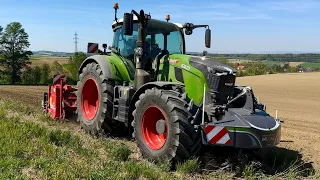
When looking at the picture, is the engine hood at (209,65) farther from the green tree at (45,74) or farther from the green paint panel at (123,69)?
the green tree at (45,74)

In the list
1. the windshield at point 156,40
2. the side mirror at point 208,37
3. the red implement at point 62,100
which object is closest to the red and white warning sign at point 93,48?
the red implement at point 62,100

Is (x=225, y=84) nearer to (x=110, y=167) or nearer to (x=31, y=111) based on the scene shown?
(x=110, y=167)

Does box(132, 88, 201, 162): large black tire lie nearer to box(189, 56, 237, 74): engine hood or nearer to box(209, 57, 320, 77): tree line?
box(189, 56, 237, 74): engine hood

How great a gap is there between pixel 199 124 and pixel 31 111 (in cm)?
620

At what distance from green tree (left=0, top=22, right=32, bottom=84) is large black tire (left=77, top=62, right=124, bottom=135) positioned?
44.5 metres

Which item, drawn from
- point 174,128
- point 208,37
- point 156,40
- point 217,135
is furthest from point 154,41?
point 217,135

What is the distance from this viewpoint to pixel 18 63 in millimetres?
49594

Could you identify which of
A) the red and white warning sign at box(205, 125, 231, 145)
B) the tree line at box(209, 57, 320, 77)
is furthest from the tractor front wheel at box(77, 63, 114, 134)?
the tree line at box(209, 57, 320, 77)

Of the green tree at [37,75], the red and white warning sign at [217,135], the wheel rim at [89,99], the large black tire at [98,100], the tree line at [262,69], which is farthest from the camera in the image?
the tree line at [262,69]

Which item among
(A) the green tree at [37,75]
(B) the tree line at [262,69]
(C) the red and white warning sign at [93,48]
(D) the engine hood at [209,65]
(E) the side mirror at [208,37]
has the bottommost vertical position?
(A) the green tree at [37,75]

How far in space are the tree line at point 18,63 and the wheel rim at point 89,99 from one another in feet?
132

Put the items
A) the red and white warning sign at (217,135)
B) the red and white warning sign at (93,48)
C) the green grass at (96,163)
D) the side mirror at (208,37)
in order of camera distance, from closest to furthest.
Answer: the green grass at (96,163), the red and white warning sign at (217,135), the side mirror at (208,37), the red and white warning sign at (93,48)

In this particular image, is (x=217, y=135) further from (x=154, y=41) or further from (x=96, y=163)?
(x=154, y=41)

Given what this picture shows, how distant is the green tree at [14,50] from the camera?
162 feet
